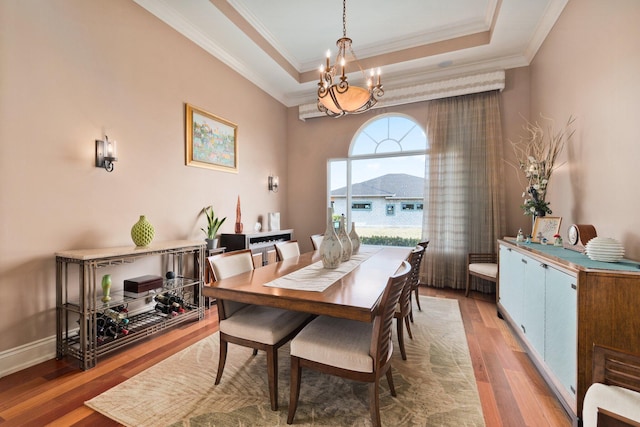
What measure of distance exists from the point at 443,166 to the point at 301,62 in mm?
2739

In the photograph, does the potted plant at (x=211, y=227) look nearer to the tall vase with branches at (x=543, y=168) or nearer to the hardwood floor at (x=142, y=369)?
the hardwood floor at (x=142, y=369)

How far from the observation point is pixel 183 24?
3.12 metres

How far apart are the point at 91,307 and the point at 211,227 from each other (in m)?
1.44

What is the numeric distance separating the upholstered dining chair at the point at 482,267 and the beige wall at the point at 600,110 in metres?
0.93

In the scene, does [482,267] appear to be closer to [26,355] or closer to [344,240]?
[344,240]

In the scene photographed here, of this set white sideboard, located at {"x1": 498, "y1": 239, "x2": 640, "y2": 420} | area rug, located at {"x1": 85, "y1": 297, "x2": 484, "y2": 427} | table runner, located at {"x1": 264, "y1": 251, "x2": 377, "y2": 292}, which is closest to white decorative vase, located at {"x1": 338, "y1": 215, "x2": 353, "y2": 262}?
table runner, located at {"x1": 264, "y1": 251, "x2": 377, "y2": 292}

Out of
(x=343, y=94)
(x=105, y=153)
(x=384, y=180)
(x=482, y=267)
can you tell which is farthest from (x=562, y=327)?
(x=105, y=153)

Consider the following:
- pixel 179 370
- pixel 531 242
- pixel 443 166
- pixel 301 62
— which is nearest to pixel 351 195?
pixel 443 166

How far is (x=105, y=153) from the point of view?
240 cm

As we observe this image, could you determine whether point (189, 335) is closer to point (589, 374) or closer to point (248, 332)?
point (248, 332)

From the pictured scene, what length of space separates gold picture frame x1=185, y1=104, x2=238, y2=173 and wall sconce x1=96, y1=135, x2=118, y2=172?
0.87 meters

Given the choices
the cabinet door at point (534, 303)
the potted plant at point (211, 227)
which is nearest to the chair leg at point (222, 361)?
the potted plant at point (211, 227)

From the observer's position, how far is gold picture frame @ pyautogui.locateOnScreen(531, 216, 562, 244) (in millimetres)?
2598

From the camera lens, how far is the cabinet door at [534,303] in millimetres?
1927
